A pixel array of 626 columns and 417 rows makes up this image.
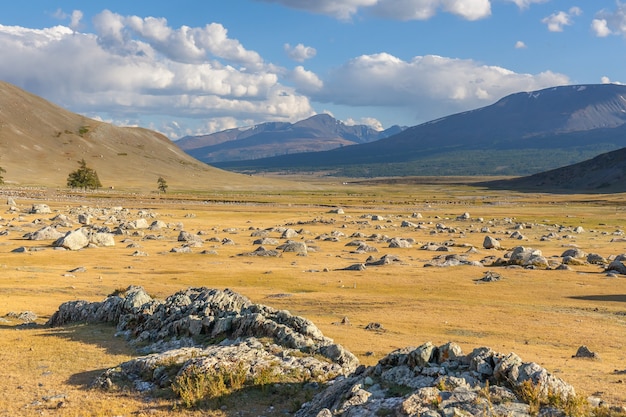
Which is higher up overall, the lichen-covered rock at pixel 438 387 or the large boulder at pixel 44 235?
the lichen-covered rock at pixel 438 387

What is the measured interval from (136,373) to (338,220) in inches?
3756

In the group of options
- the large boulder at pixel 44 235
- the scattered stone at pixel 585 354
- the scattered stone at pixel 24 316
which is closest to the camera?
the scattered stone at pixel 585 354

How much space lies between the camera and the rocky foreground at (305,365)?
13.1m

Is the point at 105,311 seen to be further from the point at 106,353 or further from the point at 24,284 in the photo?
the point at 24,284

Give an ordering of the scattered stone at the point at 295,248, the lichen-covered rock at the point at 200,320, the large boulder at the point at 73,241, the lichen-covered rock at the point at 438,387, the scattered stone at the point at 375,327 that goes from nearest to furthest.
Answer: the lichen-covered rock at the point at 438,387 < the lichen-covered rock at the point at 200,320 < the scattered stone at the point at 375,327 < the large boulder at the point at 73,241 < the scattered stone at the point at 295,248

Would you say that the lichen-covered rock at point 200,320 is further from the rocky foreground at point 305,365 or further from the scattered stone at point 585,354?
the scattered stone at point 585,354

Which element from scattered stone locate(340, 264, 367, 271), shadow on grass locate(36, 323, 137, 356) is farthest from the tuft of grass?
scattered stone locate(340, 264, 367, 271)

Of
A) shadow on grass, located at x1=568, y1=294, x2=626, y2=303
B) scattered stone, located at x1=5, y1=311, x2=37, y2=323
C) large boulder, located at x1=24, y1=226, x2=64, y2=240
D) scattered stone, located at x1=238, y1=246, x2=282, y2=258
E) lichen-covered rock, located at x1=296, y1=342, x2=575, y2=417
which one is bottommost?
scattered stone, located at x1=238, y1=246, x2=282, y2=258

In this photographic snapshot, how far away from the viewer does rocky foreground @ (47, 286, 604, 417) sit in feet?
42.9

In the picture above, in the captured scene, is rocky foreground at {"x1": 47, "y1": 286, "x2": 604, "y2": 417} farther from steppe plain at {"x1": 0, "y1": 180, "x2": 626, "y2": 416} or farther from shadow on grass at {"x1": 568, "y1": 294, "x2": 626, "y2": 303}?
shadow on grass at {"x1": 568, "y1": 294, "x2": 626, "y2": 303}

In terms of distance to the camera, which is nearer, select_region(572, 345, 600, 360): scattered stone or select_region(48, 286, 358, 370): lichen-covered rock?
select_region(48, 286, 358, 370): lichen-covered rock

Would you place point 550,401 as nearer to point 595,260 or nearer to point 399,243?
point 595,260

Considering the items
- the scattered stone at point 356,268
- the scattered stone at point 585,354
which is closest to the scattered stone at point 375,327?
the scattered stone at point 585,354

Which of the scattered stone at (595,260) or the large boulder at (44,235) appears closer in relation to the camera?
the scattered stone at (595,260)
